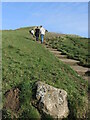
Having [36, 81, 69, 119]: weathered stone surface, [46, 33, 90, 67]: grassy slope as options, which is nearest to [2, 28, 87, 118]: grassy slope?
[36, 81, 69, 119]: weathered stone surface

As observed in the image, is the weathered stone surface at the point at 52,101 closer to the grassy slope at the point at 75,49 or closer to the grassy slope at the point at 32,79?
the grassy slope at the point at 32,79

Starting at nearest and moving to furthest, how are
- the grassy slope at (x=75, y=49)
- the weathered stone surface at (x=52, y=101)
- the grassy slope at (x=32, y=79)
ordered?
the weathered stone surface at (x=52, y=101), the grassy slope at (x=32, y=79), the grassy slope at (x=75, y=49)

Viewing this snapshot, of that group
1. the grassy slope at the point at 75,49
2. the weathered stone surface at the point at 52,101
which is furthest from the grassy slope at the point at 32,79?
the grassy slope at the point at 75,49

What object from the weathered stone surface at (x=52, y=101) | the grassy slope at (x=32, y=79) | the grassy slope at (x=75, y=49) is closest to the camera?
the weathered stone surface at (x=52, y=101)

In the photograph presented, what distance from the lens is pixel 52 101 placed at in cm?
682

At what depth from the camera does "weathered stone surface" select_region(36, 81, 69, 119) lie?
6637 mm

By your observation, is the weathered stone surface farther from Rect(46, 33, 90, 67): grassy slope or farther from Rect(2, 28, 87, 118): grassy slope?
Rect(46, 33, 90, 67): grassy slope

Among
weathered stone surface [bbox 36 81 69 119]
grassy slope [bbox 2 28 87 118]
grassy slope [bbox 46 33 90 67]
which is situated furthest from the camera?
grassy slope [bbox 46 33 90 67]

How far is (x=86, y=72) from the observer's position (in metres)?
11.6

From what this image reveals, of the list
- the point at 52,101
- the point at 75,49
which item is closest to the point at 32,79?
the point at 52,101

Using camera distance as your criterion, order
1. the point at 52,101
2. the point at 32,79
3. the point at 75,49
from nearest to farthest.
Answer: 1. the point at 52,101
2. the point at 32,79
3. the point at 75,49

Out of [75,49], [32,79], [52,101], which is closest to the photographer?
[52,101]

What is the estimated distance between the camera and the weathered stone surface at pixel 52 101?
6637mm

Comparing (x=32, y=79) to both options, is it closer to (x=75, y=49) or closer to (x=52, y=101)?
(x=52, y=101)
